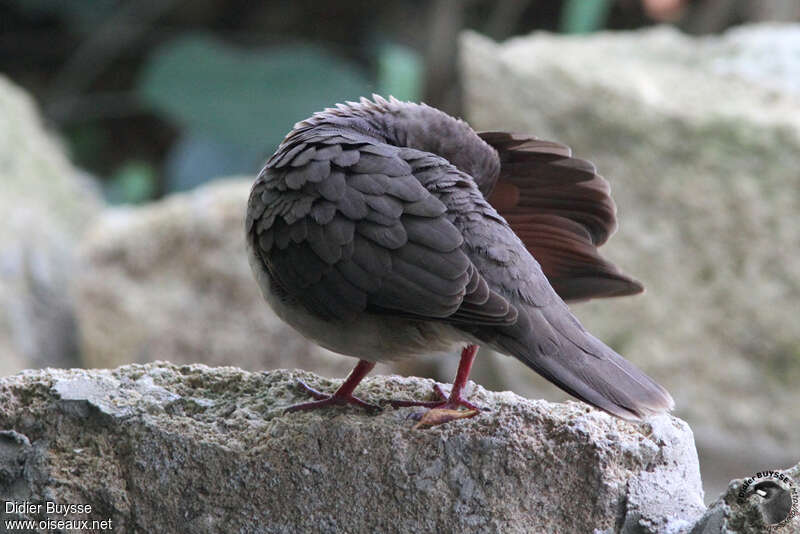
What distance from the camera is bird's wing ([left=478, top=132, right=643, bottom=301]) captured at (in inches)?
155

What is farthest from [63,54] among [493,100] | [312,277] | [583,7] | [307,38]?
[312,277]

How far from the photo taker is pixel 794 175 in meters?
6.45

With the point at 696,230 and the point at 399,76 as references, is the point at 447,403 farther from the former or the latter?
the point at 399,76

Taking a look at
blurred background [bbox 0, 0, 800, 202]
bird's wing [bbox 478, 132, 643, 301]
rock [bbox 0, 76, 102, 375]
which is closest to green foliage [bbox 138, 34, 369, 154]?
blurred background [bbox 0, 0, 800, 202]

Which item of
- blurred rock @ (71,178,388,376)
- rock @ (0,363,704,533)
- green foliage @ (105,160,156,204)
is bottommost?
rock @ (0,363,704,533)

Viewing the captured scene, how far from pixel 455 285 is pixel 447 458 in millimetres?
531

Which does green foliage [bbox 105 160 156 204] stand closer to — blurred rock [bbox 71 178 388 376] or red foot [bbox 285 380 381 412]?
blurred rock [bbox 71 178 388 376]

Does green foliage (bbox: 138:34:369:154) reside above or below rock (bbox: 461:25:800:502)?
above

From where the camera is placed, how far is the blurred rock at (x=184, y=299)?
21.1 ft

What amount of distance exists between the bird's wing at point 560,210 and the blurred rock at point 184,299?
2534 millimetres

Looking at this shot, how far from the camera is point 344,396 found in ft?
11.3

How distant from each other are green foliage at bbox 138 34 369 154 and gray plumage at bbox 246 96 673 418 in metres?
6.13

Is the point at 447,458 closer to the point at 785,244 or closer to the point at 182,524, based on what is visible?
the point at 182,524

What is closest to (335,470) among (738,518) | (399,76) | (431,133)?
(738,518)
